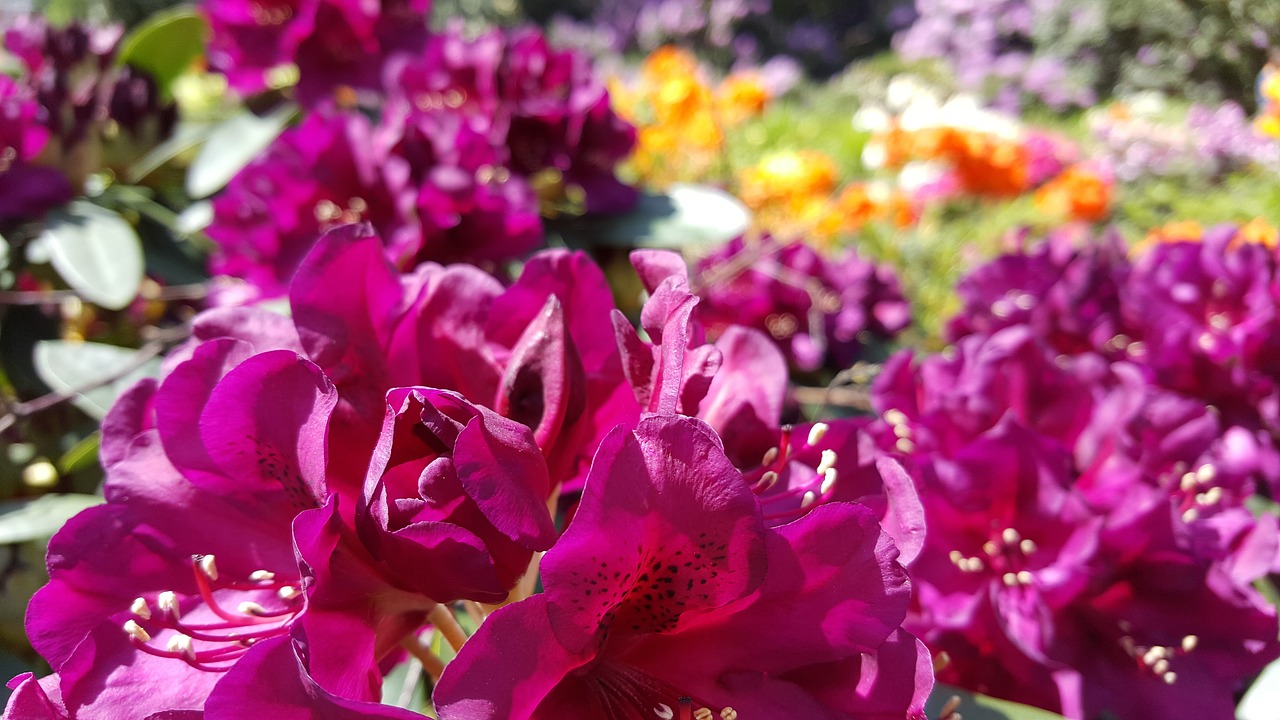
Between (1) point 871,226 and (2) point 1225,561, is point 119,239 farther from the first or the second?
(1) point 871,226

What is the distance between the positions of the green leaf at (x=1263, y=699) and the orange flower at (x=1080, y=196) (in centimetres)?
296

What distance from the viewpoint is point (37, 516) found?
2.38 feet

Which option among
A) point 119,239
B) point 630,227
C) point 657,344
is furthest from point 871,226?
point 657,344

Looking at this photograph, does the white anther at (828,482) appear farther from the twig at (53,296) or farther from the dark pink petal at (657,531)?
the twig at (53,296)

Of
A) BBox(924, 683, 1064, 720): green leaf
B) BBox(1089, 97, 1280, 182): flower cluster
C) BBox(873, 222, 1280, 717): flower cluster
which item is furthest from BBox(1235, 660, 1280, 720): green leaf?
BBox(1089, 97, 1280, 182): flower cluster

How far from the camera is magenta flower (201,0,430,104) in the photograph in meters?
1.19

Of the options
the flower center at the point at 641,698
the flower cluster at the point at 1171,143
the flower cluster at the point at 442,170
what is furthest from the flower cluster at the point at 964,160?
the flower center at the point at 641,698

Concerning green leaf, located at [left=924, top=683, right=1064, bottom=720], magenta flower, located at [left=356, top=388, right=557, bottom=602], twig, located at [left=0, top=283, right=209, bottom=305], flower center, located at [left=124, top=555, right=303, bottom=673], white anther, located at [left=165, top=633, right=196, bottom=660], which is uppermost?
magenta flower, located at [left=356, top=388, right=557, bottom=602]

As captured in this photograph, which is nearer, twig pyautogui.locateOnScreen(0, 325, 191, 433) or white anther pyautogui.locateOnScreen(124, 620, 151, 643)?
white anther pyautogui.locateOnScreen(124, 620, 151, 643)

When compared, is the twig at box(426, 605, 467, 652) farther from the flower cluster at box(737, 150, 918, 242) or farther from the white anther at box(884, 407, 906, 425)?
the flower cluster at box(737, 150, 918, 242)

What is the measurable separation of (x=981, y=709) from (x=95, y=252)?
3.24 ft

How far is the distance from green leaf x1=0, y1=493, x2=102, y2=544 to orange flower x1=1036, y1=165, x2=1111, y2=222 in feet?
11.2

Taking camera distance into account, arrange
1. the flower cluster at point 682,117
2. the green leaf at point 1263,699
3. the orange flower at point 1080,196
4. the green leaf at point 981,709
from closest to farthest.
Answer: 1. the green leaf at point 981,709
2. the green leaf at point 1263,699
3. the flower cluster at point 682,117
4. the orange flower at point 1080,196

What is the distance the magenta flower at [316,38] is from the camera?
1.19m
